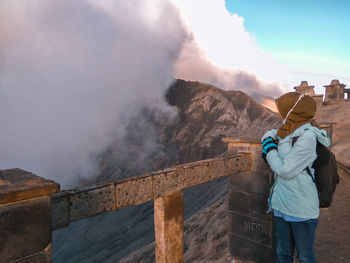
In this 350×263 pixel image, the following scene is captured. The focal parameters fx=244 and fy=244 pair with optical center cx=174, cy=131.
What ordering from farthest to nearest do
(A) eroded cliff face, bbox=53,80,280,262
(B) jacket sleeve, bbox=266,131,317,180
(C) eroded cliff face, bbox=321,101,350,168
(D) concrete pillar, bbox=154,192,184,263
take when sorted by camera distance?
1. (A) eroded cliff face, bbox=53,80,280,262
2. (C) eroded cliff face, bbox=321,101,350,168
3. (D) concrete pillar, bbox=154,192,184,263
4. (B) jacket sleeve, bbox=266,131,317,180

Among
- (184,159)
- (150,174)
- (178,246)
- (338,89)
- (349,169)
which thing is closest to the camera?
(150,174)

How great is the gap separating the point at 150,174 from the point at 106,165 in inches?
1350

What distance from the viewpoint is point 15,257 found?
163cm

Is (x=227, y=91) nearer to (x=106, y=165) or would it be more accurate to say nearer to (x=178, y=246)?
(x=106, y=165)

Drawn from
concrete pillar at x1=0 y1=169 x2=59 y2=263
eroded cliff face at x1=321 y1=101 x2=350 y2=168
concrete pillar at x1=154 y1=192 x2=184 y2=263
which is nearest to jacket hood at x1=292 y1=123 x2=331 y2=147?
concrete pillar at x1=154 y1=192 x2=184 y2=263

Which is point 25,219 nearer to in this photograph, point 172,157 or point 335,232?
point 335,232

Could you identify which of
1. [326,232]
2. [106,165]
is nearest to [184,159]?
[106,165]

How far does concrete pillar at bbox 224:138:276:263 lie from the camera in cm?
358

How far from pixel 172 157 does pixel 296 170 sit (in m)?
26.8

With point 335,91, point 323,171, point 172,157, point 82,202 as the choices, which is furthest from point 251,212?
point 172,157

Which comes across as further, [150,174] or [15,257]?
[150,174]

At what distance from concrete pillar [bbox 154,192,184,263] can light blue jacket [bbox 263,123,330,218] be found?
4.56 ft

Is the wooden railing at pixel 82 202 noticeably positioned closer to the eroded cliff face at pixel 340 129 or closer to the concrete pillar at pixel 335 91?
the eroded cliff face at pixel 340 129

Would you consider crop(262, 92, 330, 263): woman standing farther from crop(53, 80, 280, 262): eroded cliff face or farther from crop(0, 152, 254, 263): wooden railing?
crop(53, 80, 280, 262): eroded cliff face
